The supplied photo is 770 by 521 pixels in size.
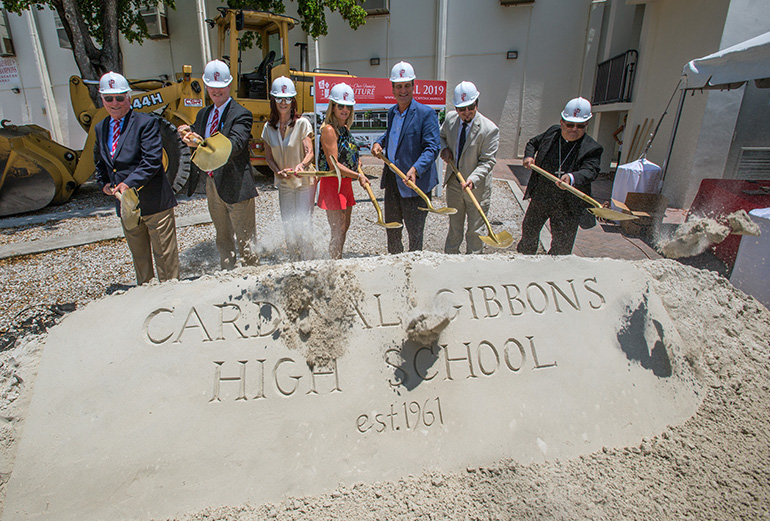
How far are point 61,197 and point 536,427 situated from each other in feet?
26.5

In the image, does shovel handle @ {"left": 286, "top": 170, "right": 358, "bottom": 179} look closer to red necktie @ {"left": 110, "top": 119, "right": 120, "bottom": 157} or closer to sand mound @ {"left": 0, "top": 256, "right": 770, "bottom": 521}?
red necktie @ {"left": 110, "top": 119, "right": 120, "bottom": 157}

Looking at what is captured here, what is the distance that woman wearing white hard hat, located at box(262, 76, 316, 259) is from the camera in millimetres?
3613

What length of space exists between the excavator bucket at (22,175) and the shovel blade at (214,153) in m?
5.22

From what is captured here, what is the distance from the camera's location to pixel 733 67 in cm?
492

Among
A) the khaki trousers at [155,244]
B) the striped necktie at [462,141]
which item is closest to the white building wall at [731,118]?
the striped necktie at [462,141]

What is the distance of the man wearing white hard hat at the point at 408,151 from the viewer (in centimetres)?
343

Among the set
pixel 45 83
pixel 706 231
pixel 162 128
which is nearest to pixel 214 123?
pixel 706 231

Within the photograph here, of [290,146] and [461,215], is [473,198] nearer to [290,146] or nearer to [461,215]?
[461,215]

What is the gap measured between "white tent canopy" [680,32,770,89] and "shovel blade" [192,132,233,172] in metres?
5.39

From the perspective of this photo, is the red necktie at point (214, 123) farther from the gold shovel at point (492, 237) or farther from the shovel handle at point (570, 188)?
the shovel handle at point (570, 188)

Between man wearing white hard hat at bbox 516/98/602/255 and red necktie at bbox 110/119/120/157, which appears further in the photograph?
man wearing white hard hat at bbox 516/98/602/255

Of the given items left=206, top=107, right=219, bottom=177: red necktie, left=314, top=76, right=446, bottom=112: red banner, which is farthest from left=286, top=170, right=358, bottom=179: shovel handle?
left=314, top=76, right=446, bottom=112: red banner

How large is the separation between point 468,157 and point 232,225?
204cm

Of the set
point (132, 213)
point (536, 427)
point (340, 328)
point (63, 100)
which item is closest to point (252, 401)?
point (340, 328)
